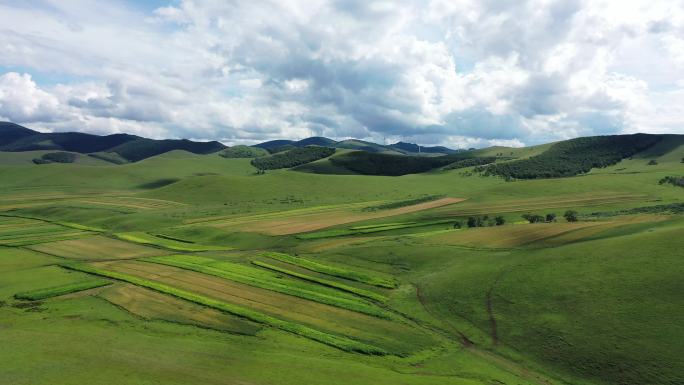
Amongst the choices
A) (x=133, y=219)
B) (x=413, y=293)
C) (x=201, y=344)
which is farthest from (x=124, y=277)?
(x=133, y=219)

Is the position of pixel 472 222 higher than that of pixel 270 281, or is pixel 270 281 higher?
pixel 472 222

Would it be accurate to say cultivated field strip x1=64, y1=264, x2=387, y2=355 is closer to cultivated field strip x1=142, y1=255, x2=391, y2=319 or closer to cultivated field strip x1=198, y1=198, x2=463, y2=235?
cultivated field strip x1=142, y1=255, x2=391, y2=319

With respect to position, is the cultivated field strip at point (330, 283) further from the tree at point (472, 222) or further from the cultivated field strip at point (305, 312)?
the tree at point (472, 222)

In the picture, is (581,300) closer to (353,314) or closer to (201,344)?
(353,314)

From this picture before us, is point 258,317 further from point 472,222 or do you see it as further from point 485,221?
point 485,221

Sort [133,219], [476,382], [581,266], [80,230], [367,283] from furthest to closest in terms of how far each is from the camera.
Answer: [133,219] < [80,230] < [367,283] < [581,266] < [476,382]

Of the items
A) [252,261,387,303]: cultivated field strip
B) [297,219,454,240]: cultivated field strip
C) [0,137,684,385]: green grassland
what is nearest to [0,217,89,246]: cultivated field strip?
[0,137,684,385]: green grassland

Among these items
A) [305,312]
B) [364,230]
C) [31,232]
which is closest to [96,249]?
[31,232]
